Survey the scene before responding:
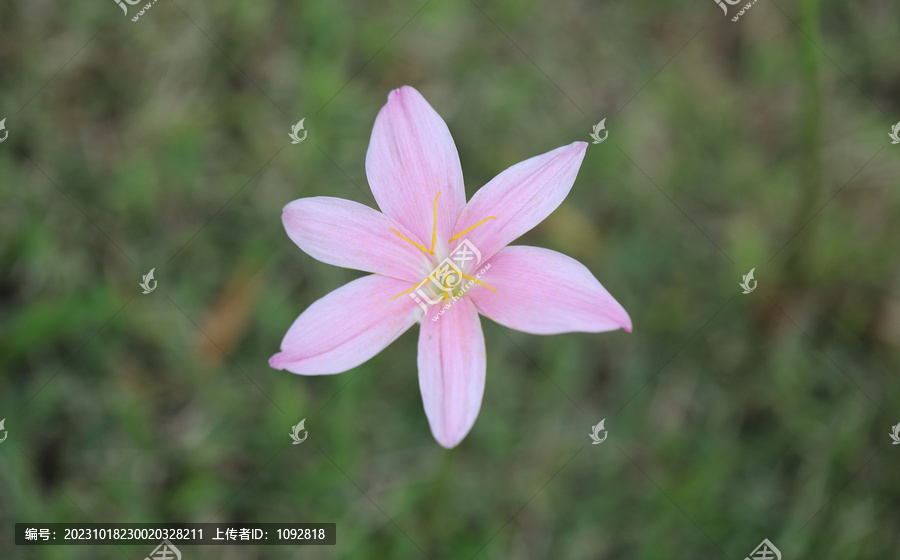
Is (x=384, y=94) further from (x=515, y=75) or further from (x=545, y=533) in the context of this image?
(x=545, y=533)

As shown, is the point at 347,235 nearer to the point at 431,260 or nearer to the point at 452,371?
the point at 431,260

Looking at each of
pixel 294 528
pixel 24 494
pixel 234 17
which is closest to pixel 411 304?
pixel 294 528

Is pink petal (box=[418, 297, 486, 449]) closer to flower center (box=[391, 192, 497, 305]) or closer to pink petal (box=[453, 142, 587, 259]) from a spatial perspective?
flower center (box=[391, 192, 497, 305])

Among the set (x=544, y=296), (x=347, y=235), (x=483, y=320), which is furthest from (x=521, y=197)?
(x=483, y=320)

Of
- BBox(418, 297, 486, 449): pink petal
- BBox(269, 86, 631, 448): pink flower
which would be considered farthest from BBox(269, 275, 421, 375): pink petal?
BBox(418, 297, 486, 449): pink petal

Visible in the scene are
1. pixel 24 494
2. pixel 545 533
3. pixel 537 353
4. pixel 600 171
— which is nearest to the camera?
pixel 24 494

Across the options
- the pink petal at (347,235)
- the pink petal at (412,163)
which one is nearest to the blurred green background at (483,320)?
the pink petal at (347,235)
